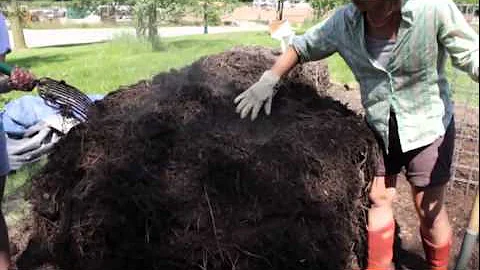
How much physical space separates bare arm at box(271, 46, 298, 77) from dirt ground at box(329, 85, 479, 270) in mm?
963

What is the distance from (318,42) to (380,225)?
86cm

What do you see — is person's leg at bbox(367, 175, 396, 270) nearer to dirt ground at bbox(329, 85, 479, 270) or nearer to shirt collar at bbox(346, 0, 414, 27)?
dirt ground at bbox(329, 85, 479, 270)

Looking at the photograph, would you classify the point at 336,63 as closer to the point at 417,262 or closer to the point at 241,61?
the point at 241,61

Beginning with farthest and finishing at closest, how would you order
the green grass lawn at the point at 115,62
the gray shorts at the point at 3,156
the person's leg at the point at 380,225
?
the green grass lawn at the point at 115,62
the person's leg at the point at 380,225
the gray shorts at the point at 3,156

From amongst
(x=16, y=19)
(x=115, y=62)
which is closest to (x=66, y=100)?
(x=115, y=62)

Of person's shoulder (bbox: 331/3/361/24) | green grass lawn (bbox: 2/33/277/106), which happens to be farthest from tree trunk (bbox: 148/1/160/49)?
person's shoulder (bbox: 331/3/361/24)

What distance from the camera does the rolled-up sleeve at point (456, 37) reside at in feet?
6.55

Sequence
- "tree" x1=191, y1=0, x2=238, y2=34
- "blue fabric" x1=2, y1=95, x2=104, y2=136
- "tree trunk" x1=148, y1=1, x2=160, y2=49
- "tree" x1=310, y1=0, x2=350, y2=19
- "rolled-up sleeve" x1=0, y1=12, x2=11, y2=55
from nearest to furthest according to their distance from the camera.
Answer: "rolled-up sleeve" x1=0, y1=12, x2=11, y2=55
"blue fabric" x1=2, y1=95, x2=104, y2=136
"tree" x1=310, y1=0, x2=350, y2=19
"tree trunk" x1=148, y1=1, x2=160, y2=49
"tree" x1=191, y1=0, x2=238, y2=34

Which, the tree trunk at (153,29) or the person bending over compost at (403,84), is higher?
the person bending over compost at (403,84)

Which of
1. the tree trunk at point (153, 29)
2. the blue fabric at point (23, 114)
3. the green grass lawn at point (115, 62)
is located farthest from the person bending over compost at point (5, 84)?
the tree trunk at point (153, 29)

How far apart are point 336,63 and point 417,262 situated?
670 cm

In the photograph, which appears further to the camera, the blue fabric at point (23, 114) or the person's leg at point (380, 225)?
the blue fabric at point (23, 114)

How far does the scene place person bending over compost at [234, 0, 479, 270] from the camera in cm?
205

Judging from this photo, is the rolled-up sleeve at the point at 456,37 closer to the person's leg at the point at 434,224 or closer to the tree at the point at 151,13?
the person's leg at the point at 434,224
